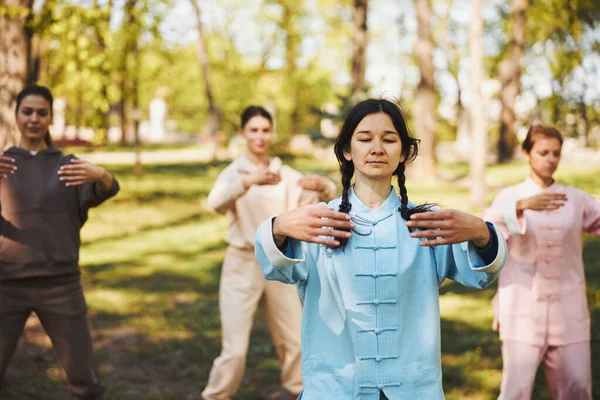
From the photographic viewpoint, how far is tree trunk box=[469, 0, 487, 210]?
1675 centimetres

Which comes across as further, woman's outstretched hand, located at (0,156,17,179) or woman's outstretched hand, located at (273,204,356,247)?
woman's outstretched hand, located at (0,156,17,179)

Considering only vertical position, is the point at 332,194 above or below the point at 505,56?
below

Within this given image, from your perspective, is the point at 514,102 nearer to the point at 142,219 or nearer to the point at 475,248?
the point at 142,219

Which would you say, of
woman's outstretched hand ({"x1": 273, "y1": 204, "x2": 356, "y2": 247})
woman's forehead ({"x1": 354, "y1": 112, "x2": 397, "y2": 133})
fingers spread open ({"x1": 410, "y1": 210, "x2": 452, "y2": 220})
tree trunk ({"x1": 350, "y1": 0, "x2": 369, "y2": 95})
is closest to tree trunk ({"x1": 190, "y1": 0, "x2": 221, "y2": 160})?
tree trunk ({"x1": 350, "y1": 0, "x2": 369, "y2": 95})

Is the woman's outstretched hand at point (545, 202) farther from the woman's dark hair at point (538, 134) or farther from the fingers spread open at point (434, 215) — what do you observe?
the fingers spread open at point (434, 215)

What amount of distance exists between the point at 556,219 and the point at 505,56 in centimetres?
2292

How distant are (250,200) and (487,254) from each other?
344cm

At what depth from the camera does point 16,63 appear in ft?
29.5

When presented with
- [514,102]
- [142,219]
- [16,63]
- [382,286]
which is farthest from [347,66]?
[382,286]

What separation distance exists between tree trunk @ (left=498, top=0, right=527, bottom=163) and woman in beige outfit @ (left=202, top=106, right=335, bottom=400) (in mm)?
21264

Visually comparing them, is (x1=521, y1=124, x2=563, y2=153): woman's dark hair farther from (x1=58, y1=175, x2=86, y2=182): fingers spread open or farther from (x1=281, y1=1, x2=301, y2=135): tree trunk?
(x1=281, y1=1, x2=301, y2=135): tree trunk

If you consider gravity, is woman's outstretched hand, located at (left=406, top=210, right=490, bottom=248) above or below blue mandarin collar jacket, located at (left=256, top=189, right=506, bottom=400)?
above

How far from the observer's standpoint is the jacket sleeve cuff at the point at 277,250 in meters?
2.90

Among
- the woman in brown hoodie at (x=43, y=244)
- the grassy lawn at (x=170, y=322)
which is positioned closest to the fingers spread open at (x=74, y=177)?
the woman in brown hoodie at (x=43, y=244)
